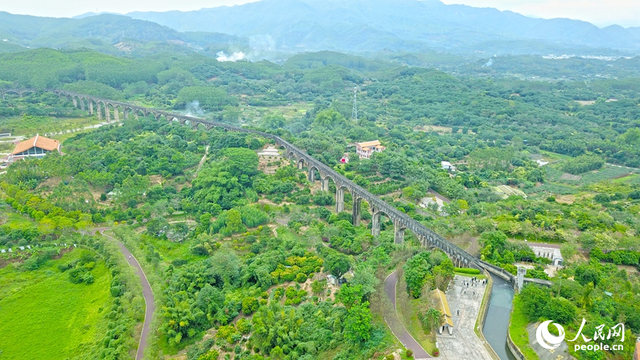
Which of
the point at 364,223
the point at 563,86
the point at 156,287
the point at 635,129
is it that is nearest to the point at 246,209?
the point at 364,223

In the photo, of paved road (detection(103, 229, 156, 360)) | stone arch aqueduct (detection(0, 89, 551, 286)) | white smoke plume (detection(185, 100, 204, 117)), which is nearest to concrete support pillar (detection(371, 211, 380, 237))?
stone arch aqueduct (detection(0, 89, 551, 286))

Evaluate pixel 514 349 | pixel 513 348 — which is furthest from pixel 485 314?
pixel 514 349

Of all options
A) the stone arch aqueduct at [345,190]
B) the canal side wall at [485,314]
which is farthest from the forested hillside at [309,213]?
the canal side wall at [485,314]

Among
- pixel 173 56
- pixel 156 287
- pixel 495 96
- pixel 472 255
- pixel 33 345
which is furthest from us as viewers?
pixel 173 56

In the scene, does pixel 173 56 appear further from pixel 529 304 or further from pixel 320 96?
pixel 529 304

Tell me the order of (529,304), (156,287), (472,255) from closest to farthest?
1. (529,304)
2. (156,287)
3. (472,255)

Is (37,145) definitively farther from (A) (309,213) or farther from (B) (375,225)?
(B) (375,225)

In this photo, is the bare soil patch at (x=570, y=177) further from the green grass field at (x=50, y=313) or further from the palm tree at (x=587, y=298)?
the green grass field at (x=50, y=313)
